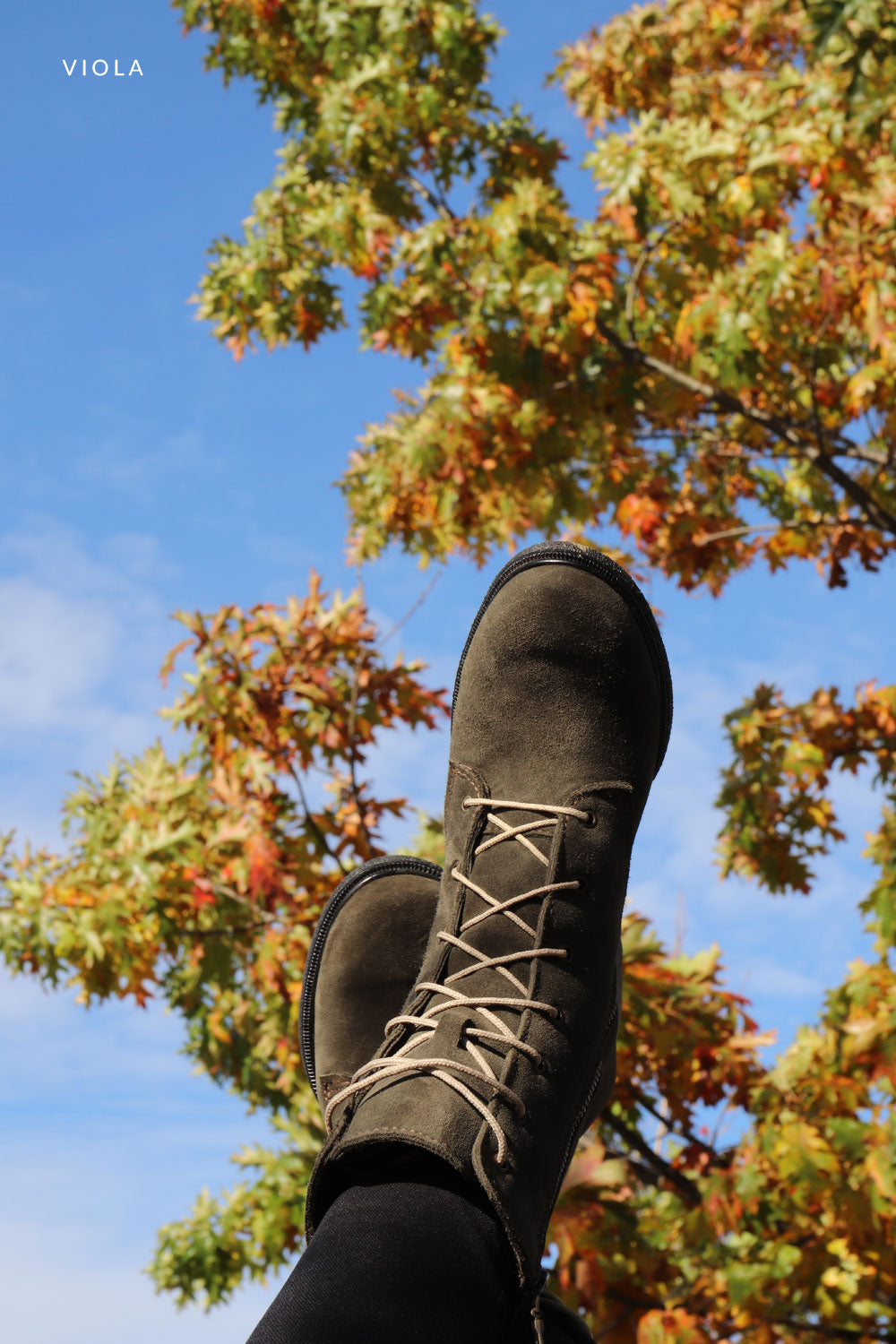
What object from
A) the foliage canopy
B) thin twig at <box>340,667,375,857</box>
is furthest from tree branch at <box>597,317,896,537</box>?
thin twig at <box>340,667,375,857</box>

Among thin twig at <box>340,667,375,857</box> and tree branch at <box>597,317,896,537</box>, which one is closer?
thin twig at <box>340,667,375,857</box>

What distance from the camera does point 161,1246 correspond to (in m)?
5.58

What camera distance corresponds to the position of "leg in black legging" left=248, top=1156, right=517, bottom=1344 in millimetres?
1185

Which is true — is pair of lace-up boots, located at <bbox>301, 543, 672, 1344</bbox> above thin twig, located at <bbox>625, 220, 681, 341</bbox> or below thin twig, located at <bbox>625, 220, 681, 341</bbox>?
→ below

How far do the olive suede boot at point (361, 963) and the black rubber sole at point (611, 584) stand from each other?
557 millimetres

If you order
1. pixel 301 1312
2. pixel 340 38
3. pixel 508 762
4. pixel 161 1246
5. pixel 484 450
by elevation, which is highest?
pixel 340 38

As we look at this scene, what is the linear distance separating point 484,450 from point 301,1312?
4480mm

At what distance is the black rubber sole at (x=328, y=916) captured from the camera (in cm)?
234

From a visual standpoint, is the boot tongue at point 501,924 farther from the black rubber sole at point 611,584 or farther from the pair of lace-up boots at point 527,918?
the black rubber sole at point 611,584

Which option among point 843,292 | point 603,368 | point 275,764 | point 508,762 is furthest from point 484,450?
point 508,762

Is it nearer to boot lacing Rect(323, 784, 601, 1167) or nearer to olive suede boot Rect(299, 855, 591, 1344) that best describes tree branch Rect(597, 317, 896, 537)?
olive suede boot Rect(299, 855, 591, 1344)

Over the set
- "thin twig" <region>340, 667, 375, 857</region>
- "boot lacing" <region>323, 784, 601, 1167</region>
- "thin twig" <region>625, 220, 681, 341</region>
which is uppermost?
"thin twig" <region>625, 220, 681, 341</region>

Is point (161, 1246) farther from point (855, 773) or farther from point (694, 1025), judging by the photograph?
point (855, 773)

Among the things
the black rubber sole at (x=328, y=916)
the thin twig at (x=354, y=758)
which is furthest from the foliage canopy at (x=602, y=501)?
the black rubber sole at (x=328, y=916)
